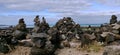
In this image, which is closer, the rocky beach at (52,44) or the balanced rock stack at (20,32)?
the rocky beach at (52,44)

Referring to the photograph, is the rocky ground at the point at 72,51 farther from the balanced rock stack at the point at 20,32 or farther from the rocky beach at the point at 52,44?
the balanced rock stack at the point at 20,32

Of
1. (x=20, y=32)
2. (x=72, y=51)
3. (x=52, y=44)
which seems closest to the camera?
(x=52, y=44)

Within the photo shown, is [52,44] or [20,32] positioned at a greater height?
[20,32]

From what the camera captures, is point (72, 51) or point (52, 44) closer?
point (52, 44)

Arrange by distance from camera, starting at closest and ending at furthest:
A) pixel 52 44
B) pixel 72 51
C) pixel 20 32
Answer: pixel 52 44 → pixel 72 51 → pixel 20 32

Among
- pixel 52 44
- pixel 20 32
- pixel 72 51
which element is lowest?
pixel 72 51

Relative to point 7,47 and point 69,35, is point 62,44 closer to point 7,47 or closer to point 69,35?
point 7,47

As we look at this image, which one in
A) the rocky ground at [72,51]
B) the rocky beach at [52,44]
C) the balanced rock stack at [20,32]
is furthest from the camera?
the balanced rock stack at [20,32]

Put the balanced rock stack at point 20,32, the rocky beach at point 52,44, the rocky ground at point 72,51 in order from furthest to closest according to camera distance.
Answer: the balanced rock stack at point 20,32 < the rocky ground at point 72,51 < the rocky beach at point 52,44

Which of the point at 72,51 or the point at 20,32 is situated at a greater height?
the point at 20,32

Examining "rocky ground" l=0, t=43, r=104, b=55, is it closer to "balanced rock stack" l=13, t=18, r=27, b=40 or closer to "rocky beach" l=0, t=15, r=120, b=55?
"rocky beach" l=0, t=15, r=120, b=55

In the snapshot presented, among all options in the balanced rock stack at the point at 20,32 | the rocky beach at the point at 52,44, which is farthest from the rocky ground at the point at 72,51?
the balanced rock stack at the point at 20,32

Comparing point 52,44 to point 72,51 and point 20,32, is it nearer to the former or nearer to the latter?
point 72,51

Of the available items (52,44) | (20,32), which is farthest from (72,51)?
(20,32)
